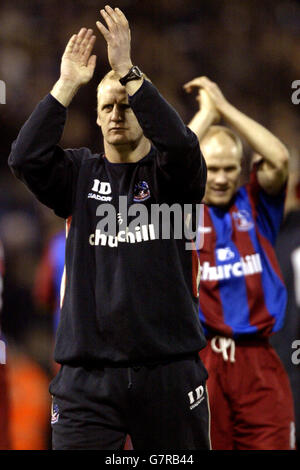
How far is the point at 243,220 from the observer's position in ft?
12.8

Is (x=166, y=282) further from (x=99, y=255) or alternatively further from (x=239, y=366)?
(x=239, y=366)

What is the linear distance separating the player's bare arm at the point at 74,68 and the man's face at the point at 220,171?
4.08ft

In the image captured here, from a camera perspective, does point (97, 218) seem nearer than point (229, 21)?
Yes

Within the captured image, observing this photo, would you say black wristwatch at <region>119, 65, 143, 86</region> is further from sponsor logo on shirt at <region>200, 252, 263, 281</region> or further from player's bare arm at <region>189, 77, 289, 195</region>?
sponsor logo on shirt at <region>200, 252, 263, 281</region>

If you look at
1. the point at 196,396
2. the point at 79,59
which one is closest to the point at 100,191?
the point at 79,59

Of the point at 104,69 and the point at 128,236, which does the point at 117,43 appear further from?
the point at 104,69

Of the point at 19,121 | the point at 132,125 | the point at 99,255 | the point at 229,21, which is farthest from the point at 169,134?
the point at 229,21

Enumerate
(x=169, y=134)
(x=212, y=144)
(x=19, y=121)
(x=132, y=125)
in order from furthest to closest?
(x=19, y=121) < (x=212, y=144) < (x=132, y=125) < (x=169, y=134)

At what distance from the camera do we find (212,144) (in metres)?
3.95

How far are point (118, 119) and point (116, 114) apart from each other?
18mm

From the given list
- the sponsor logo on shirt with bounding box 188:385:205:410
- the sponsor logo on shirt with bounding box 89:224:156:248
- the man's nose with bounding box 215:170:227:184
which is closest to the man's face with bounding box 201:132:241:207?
the man's nose with bounding box 215:170:227:184

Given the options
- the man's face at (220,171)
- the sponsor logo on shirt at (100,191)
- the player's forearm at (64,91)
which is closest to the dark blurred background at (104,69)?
the man's face at (220,171)

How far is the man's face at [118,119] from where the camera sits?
108 inches
